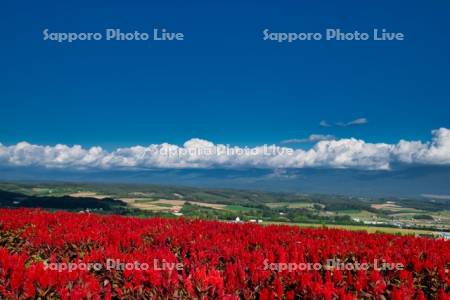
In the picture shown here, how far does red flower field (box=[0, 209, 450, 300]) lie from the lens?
5809 mm

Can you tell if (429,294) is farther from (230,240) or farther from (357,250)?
(230,240)

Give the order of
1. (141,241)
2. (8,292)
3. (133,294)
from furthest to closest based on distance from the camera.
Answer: (141,241) < (133,294) < (8,292)

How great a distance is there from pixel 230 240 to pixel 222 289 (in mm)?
5029

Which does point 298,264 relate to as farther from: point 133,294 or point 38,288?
point 38,288

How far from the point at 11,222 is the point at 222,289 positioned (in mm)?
9413

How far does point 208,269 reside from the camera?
7.14 meters

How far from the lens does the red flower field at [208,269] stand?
19.1 ft

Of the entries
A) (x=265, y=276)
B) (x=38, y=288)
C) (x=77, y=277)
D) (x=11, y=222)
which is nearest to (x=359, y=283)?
(x=265, y=276)

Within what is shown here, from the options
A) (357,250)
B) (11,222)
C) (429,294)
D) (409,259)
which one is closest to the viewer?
(429,294)

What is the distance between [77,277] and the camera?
20.2 feet

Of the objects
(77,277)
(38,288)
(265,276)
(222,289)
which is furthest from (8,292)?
(265,276)

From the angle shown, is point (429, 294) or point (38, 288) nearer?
point (38, 288)

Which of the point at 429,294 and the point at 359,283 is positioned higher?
the point at 359,283

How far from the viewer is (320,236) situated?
1256cm
